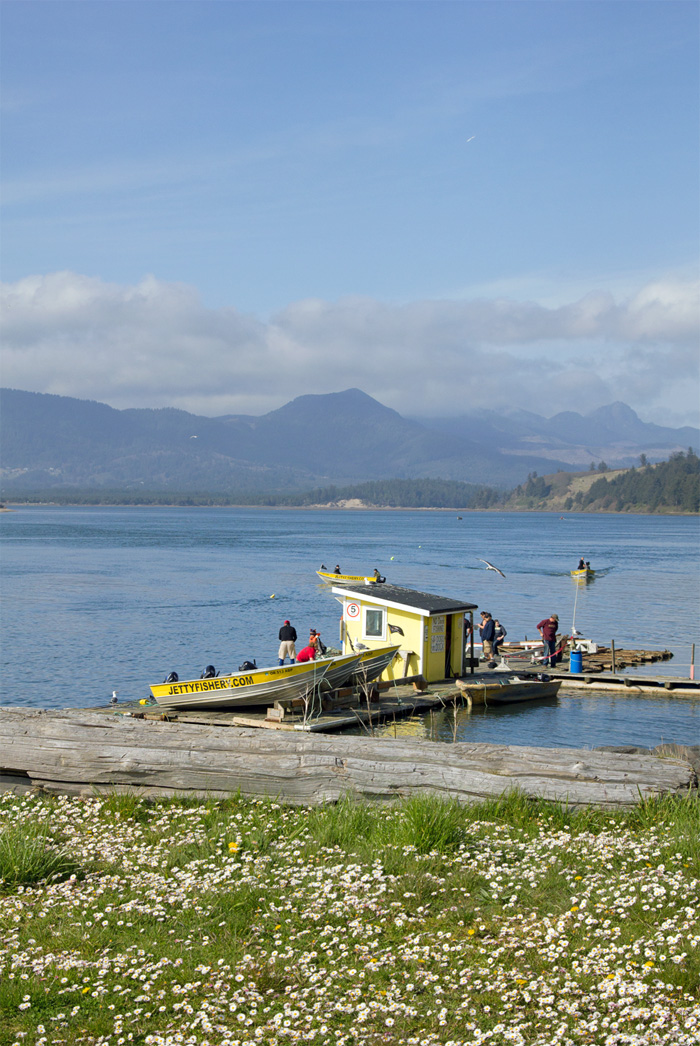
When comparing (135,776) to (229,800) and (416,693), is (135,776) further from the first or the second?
(416,693)

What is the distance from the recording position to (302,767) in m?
10.4

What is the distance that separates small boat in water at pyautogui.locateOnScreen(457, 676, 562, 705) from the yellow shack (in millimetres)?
1310

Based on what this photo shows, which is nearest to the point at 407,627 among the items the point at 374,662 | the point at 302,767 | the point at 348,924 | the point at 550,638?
the point at 374,662

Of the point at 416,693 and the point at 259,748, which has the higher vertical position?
the point at 259,748

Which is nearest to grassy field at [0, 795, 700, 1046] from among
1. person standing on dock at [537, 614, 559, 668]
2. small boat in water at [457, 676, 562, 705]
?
small boat in water at [457, 676, 562, 705]

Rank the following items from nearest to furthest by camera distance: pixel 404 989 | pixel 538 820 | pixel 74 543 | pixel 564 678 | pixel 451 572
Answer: pixel 404 989, pixel 538 820, pixel 564 678, pixel 451 572, pixel 74 543

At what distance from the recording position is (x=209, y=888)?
8.13m

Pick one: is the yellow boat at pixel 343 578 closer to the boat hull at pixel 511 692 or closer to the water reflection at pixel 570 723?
the water reflection at pixel 570 723

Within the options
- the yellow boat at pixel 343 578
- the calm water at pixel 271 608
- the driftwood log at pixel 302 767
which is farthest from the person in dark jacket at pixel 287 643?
the yellow boat at pixel 343 578

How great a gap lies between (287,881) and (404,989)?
2.00 metres

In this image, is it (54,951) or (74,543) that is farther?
(74,543)

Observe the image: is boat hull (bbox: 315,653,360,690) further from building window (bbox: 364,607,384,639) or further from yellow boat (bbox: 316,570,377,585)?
yellow boat (bbox: 316,570,377,585)

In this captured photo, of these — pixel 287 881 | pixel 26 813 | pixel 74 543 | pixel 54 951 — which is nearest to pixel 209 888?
pixel 287 881

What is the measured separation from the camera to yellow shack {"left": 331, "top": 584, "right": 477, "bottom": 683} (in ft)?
97.6
